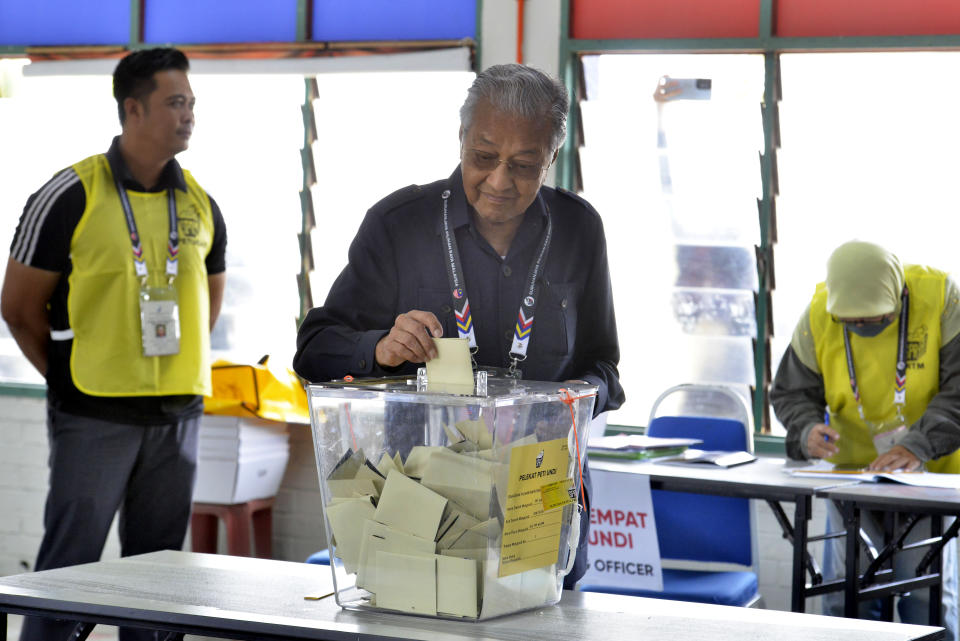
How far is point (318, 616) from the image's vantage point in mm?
1581

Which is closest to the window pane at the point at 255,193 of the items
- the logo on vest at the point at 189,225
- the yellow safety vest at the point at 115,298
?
the logo on vest at the point at 189,225

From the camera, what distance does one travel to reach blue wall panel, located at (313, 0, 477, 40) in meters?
5.03

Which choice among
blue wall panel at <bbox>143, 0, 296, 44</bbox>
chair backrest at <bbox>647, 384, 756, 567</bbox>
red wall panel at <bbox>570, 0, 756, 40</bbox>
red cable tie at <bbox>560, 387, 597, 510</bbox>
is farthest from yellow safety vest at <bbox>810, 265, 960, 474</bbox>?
blue wall panel at <bbox>143, 0, 296, 44</bbox>

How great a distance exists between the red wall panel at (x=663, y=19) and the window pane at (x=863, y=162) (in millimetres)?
241

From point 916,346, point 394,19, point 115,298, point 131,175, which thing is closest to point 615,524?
point 916,346

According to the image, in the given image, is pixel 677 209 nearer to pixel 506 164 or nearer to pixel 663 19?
pixel 663 19

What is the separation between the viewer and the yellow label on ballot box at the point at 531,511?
1.51 metres

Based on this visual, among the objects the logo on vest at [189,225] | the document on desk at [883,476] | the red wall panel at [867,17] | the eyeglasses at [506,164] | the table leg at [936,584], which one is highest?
the red wall panel at [867,17]

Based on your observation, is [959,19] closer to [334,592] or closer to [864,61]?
[864,61]

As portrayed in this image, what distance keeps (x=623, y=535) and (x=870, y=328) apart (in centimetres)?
98

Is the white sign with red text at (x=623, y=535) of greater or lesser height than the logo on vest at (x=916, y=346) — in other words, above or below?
below

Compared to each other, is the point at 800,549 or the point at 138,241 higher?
the point at 138,241

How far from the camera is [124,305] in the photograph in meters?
3.21

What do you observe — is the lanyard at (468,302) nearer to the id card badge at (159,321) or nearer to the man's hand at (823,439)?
the id card badge at (159,321)
